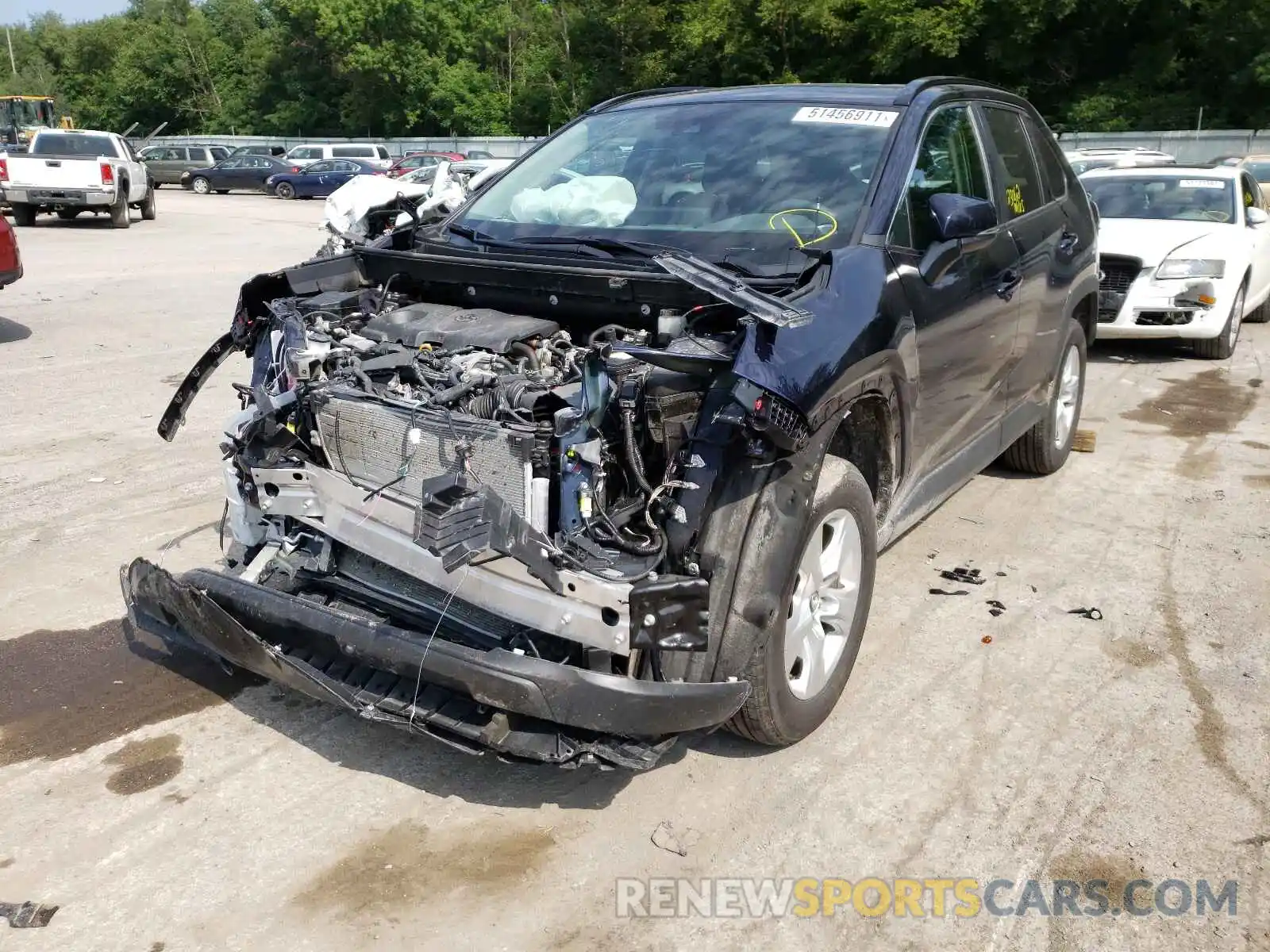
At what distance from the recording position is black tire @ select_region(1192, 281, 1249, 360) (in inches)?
380

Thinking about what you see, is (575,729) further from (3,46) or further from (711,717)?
(3,46)

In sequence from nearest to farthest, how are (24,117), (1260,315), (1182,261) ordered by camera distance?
(1182,261), (1260,315), (24,117)

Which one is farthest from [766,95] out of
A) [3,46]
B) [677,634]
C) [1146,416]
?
[3,46]

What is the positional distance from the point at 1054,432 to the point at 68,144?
2112 cm

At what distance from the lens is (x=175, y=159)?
37.5 meters

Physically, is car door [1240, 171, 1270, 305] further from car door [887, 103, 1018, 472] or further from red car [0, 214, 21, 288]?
red car [0, 214, 21, 288]

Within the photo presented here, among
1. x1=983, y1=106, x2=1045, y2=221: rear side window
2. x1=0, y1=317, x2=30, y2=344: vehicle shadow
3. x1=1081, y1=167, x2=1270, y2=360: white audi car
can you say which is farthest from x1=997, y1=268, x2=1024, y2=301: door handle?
x1=0, y1=317, x2=30, y2=344: vehicle shadow

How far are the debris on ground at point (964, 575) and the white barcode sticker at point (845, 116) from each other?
1980 mm

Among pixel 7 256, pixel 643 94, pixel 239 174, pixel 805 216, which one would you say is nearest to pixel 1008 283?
pixel 805 216

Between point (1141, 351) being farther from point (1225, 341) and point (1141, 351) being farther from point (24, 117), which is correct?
point (24, 117)

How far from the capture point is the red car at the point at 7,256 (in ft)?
32.6

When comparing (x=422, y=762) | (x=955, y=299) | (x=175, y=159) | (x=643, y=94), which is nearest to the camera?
(x=422, y=762)

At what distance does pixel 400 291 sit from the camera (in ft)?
14.6

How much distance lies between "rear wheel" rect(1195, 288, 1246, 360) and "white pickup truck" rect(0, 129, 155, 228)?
Result: 18997mm
